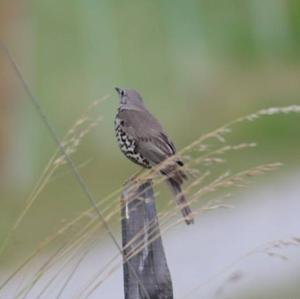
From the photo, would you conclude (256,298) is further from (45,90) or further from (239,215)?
(45,90)

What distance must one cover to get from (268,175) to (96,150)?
1068 mm

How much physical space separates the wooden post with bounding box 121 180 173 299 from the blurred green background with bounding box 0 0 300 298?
4.15m

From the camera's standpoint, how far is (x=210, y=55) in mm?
8492

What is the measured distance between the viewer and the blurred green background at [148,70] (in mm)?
8109

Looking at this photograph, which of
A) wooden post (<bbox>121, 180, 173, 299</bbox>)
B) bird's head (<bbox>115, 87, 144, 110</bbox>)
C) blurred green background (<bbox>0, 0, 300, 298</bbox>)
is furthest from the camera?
blurred green background (<bbox>0, 0, 300, 298</bbox>)

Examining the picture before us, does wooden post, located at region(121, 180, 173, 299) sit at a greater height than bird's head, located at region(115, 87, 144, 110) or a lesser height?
greater

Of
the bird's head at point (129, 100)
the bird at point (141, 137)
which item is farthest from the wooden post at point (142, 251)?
the bird's head at point (129, 100)

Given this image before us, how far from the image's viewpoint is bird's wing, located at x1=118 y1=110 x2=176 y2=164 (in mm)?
4848

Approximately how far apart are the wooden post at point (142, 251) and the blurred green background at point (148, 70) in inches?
163

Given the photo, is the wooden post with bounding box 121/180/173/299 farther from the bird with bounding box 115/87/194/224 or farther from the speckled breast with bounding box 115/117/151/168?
the speckled breast with bounding box 115/117/151/168

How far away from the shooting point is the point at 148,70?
838 cm

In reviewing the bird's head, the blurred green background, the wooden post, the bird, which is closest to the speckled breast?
the bird

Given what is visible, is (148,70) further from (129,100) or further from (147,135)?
(147,135)

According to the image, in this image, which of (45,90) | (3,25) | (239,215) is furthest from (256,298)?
(3,25)
